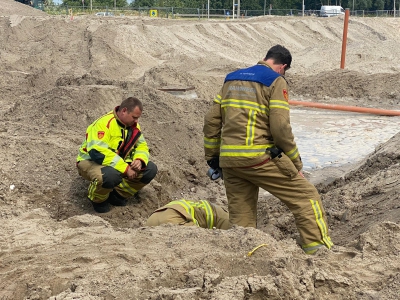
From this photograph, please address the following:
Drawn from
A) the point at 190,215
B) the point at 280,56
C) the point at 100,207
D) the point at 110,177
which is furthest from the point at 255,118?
the point at 100,207

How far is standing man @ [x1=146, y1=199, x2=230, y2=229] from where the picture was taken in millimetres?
5344

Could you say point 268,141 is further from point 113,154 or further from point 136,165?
point 113,154

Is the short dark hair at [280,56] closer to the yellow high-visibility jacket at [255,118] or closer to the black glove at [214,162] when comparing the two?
the yellow high-visibility jacket at [255,118]

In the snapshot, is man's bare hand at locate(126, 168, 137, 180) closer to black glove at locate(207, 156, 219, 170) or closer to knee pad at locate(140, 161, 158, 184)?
knee pad at locate(140, 161, 158, 184)

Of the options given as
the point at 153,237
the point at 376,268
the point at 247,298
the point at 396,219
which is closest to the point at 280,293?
the point at 247,298

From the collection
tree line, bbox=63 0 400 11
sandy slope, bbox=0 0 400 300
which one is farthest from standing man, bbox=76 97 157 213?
tree line, bbox=63 0 400 11

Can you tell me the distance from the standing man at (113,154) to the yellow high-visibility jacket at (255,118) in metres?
1.66

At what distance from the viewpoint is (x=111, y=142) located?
6469 millimetres

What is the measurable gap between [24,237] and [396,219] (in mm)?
3532

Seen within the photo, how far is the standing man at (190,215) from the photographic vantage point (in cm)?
534

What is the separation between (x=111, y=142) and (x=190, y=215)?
1584 mm

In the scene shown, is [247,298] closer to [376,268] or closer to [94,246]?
[376,268]

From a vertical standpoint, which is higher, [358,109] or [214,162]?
[214,162]

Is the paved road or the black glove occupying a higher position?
the black glove
